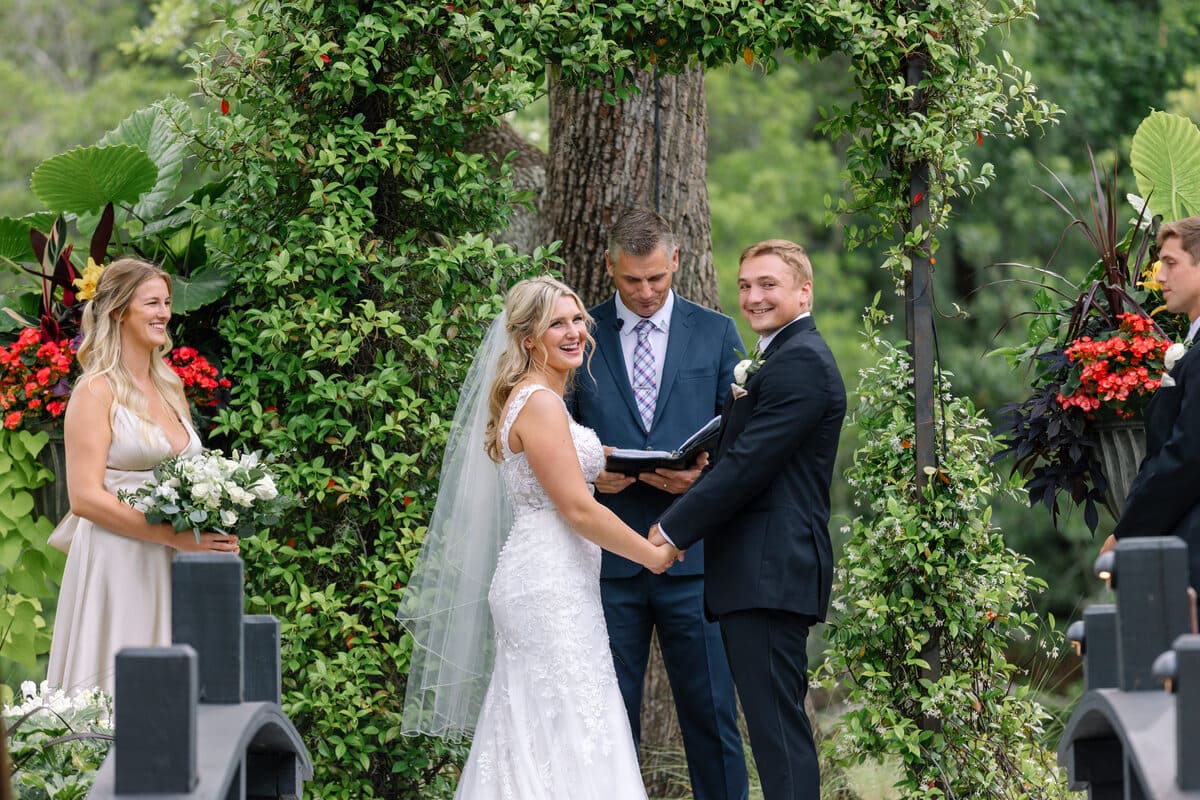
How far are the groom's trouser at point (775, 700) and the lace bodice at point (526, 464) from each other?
677 millimetres

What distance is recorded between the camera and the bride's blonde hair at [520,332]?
4.24 m

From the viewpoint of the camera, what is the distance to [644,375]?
16.3ft

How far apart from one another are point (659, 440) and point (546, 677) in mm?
1078

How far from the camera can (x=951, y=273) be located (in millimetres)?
14539

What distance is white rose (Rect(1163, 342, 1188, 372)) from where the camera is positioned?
4086 mm

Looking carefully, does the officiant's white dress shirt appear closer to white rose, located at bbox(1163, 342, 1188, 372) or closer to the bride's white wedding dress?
the bride's white wedding dress

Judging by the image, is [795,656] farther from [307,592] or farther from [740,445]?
[307,592]

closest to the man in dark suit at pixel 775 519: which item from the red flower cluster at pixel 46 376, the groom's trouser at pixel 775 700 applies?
the groom's trouser at pixel 775 700

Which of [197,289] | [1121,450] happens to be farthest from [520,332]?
[1121,450]

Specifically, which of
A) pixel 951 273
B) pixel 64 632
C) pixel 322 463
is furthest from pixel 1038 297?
pixel 951 273

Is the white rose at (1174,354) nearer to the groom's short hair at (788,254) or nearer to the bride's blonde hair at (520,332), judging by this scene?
the groom's short hair at (788,254)

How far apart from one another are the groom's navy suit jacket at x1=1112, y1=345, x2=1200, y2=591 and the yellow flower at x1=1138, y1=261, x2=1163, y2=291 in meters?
0.72

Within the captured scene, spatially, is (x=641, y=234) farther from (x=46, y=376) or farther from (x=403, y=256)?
(x=46, y=376)

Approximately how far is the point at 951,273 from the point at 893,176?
9891 millimetres
